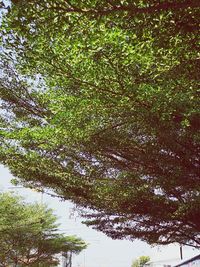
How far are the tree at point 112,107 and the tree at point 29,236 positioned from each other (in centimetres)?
1388

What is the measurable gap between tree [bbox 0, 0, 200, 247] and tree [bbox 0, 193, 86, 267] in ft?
45.5

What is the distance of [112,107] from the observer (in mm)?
7688

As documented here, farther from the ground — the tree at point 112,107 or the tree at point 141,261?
the tree at point 141,261

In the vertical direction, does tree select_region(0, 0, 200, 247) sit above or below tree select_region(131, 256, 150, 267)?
below

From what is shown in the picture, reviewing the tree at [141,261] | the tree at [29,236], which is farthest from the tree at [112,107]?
the tree at [141,261]

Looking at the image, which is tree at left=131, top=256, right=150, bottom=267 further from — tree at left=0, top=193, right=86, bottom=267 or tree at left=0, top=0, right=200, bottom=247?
tree at left=0, top=0, right=200, bottom=247

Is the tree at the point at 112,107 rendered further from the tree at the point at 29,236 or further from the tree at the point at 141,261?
the tree at the point at 141,261

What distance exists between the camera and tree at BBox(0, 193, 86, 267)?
2616cm

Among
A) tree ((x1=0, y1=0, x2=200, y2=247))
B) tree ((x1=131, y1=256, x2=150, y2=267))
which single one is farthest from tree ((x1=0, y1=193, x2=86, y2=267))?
tree ((x1=131, y1=256, x2=150, y2=267))

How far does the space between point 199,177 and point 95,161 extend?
375cm

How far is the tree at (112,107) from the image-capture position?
17.0 ft

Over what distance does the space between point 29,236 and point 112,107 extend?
78.7 ft

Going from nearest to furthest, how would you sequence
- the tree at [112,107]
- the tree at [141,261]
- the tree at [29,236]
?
the tree at [112,107] → the tree at [29,236] → the tree at [141,261]

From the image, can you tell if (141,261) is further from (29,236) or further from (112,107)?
(112,107)
